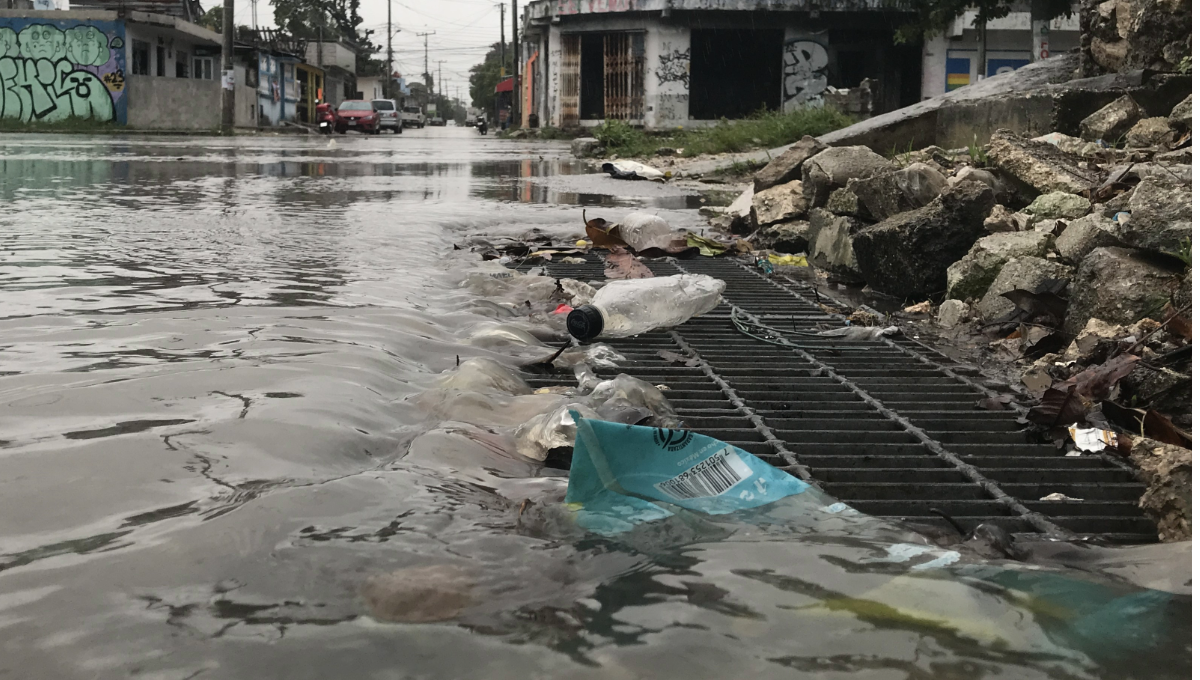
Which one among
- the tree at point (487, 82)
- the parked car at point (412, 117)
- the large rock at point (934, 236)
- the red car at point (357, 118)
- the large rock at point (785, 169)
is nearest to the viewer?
the large rock at point (934, 236)

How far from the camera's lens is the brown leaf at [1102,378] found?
2867 millimetres

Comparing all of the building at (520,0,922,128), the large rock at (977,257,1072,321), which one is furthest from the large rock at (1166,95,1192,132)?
the building at (520,0,922,128)

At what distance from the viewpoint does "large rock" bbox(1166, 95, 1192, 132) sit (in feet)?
18.2

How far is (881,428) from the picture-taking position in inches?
109

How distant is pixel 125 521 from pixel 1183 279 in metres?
3.17

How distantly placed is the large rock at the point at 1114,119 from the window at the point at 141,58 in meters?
32.3

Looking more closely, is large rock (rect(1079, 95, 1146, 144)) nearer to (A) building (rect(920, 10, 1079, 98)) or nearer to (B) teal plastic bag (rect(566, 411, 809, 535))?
(B) teal plastic bag (rect(566, 411, 809, 535))

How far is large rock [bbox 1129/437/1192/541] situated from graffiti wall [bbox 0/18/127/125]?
33.9 metres

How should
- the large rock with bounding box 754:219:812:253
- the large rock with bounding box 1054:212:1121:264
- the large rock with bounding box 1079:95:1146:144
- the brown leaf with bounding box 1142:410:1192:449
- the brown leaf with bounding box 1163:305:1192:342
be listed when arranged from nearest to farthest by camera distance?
the brown leaf with bounding box 1142:410:1192:449
the brown leaf with bounding box 1163:305:1192:342
the large rock with bounding box 1054:212:1121:264
the large rock with bounding box 1079:95:1146:144
the large rock with bounding box 754:219:812:253

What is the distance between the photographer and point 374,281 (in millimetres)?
4629

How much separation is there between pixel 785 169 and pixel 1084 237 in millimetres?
3318

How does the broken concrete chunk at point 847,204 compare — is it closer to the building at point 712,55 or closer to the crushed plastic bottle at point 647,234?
the crushed plastic bottle at point 647,234

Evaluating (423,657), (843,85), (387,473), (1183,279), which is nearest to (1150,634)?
(423,657)

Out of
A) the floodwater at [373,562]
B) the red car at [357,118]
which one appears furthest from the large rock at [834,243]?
the red car at [357,118]
